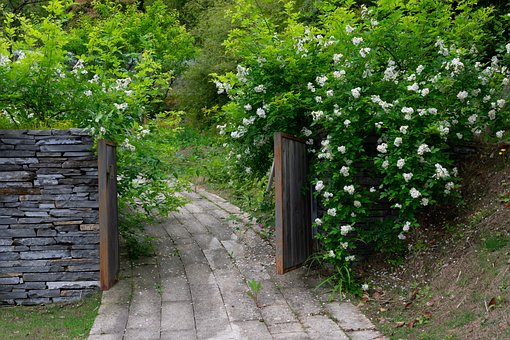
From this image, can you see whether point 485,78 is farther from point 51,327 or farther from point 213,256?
point 51,327

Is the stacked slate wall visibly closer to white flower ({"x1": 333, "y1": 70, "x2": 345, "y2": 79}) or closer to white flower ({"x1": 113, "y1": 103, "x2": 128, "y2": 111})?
white flower ({"x1": 113, "y1": 103, "x2": 128, "y2": 111})

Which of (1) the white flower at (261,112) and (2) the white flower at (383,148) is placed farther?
(1) the white flower at (261,112)

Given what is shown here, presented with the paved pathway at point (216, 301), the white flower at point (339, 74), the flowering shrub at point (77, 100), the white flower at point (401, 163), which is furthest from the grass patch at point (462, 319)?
the flowering shrub at point (77, 100)

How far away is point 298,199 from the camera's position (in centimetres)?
546

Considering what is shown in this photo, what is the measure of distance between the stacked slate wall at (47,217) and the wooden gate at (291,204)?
166 cm

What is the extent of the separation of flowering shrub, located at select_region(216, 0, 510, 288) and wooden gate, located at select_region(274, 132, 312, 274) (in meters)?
0.22

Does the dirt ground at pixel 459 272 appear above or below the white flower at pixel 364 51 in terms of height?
below

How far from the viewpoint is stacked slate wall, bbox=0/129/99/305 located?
5.04 metres

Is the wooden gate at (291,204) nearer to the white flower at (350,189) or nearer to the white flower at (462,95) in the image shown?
the white flower at (350,189)

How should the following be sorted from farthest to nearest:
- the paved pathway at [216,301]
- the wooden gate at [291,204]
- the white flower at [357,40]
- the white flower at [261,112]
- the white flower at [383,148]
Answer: the white flower at [261,112] → the wooden gate at [291,204] → the white flower at [357,40] → the white flower at [383,148] → the paved pathway at [216,301]

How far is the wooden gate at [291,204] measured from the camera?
5.15 meters

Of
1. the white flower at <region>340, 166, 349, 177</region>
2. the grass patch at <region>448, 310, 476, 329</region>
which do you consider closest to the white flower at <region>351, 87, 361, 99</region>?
the white flower at <region>340, 166, 349, 177</region>

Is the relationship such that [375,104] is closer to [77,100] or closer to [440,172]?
[440,172]

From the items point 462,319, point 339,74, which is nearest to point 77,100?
point 339,74
